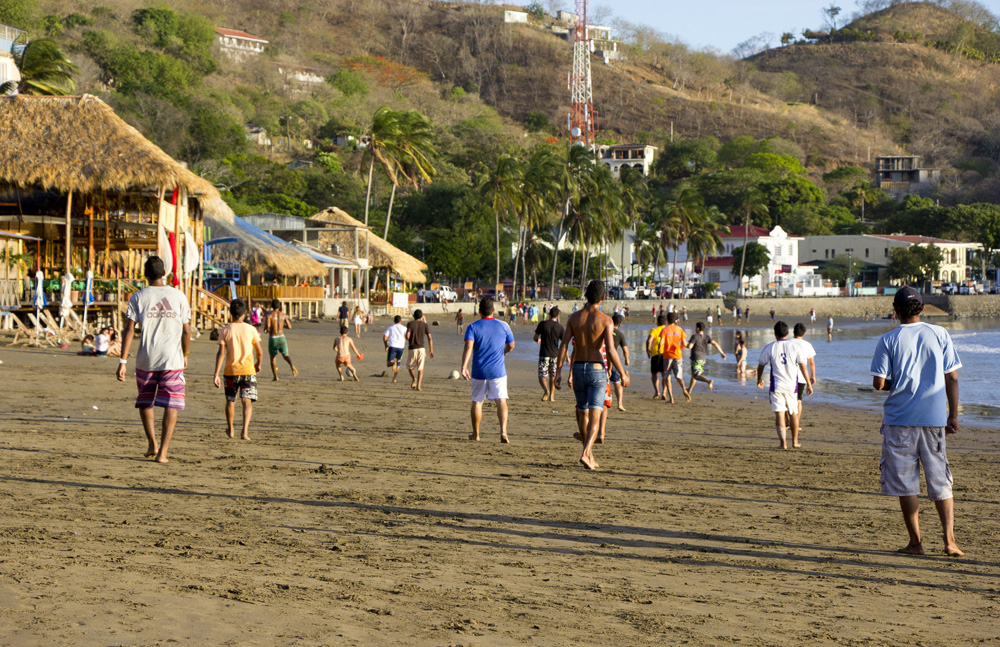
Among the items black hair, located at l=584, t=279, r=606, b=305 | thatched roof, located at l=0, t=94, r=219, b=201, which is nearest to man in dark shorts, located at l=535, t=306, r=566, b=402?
black hair, located at l=584, t=279, r=606, b=305

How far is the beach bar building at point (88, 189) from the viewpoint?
2272cm

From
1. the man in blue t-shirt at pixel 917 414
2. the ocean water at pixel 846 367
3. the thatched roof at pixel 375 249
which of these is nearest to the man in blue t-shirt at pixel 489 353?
the man in blue t-shirt at pixel 917 414

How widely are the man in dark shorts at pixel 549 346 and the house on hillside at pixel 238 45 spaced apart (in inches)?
5975

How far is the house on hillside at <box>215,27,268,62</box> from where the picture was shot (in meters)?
159

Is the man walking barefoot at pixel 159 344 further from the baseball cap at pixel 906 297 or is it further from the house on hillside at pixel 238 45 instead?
the house on hillside at pixel 238 45

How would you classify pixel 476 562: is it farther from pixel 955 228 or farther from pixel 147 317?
pixel 955 228

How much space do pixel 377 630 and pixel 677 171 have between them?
131566 mm

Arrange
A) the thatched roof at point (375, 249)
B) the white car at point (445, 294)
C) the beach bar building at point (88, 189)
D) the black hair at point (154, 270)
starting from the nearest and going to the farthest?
the black hair at point (154, 270) < the beach bar building at point (88, 189) < the thatched roof at point (375, 249) < the white car at point (445, 294)

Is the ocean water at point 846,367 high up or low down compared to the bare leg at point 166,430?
down

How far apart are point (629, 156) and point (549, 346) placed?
131 m

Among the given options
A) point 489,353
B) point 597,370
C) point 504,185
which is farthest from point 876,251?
point 597,370

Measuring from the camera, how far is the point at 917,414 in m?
5.61

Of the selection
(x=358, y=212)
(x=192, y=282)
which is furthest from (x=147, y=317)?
(x=358, y=212)

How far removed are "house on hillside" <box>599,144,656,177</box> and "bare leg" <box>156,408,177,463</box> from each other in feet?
434
